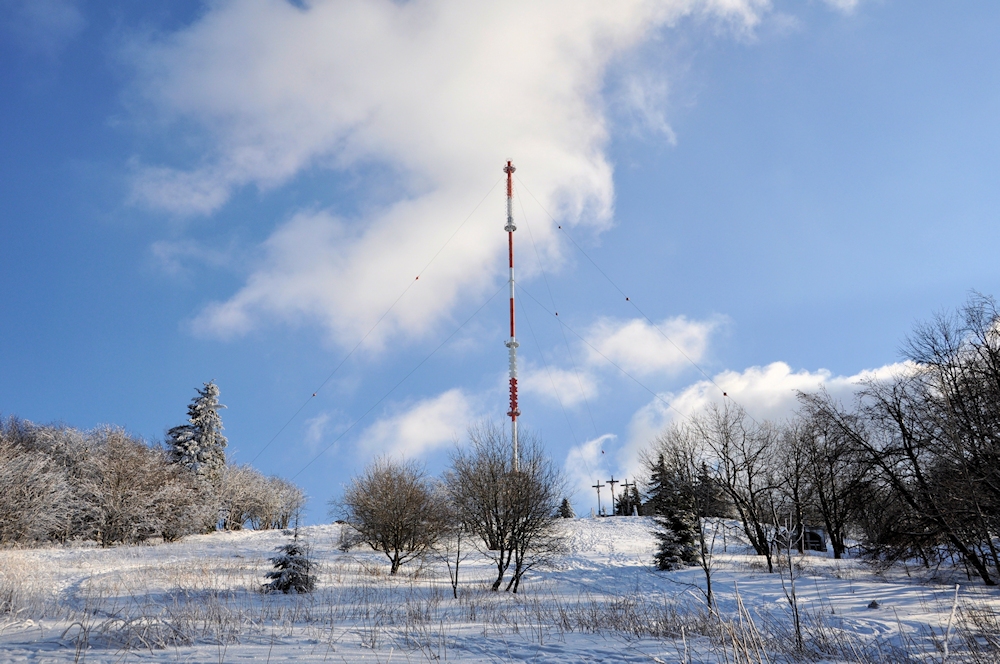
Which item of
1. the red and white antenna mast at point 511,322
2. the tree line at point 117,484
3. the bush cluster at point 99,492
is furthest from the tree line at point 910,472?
the bush cluster at point 99,492

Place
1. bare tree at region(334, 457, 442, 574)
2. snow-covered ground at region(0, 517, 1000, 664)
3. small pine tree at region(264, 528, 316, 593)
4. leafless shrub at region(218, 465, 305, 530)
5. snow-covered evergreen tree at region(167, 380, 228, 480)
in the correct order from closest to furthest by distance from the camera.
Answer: snow-covered ground at region(0, 517, 1000, 664)
small pine tree at region(264, 528, 316, 593)
bare tree at region(334, 457, 442, 574)
snow-covered evergreen tree at region(167, 380, 228, 480)
leafless shrub at region(218, 465, 305, 530)

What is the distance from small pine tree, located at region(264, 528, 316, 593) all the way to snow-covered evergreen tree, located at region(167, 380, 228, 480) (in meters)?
32.1

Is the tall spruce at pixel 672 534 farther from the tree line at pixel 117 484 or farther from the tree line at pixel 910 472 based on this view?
the tree line at pixel 117 484

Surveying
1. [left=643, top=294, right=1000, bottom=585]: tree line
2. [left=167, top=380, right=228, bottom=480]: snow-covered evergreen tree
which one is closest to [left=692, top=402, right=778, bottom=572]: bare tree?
[left=643, top=294, right=1000, bottom=585]: tree line

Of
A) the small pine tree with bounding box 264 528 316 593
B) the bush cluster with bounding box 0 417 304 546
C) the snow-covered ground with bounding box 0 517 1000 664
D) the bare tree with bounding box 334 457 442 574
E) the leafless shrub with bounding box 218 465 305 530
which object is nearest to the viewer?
the snow-covered ground with bounding box 0 517 1000 664

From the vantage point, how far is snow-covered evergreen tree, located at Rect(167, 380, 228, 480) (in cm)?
4412

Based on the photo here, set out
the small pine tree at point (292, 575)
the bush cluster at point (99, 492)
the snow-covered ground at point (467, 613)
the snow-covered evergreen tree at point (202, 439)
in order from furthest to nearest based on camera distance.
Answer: the snow-covered evergreen tree at point (202, 439)
the bush cluster at point (99, 492)
the small pine tree at point (292, 575)
the snow-covered ground at point (467, 613)

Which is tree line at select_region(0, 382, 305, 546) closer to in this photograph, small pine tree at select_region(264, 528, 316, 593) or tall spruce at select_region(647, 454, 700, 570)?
→ small pine tree at select_region(264, 528, 316, 593)

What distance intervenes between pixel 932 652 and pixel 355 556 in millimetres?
23425

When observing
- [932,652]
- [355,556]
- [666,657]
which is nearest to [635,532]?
[355,556]

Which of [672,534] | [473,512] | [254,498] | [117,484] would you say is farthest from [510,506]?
[254,498]

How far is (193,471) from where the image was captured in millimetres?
43688

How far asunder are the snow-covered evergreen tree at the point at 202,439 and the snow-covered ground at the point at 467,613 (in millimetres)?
Answer: 15185

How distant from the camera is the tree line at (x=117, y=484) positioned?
3047 centimetres
